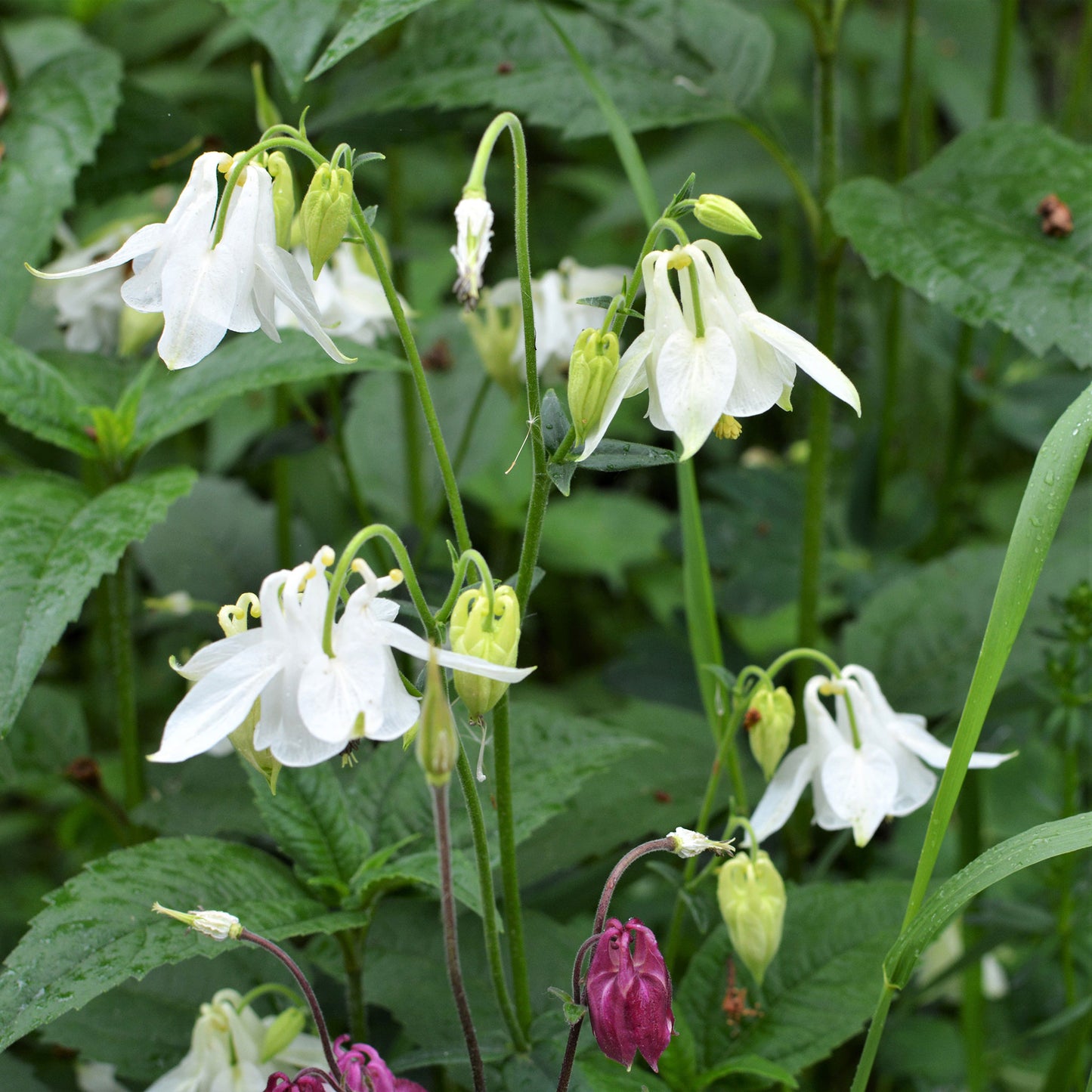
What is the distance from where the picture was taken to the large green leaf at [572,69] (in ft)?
4.83

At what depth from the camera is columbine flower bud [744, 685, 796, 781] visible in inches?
38.5

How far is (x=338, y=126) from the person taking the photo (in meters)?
1.65

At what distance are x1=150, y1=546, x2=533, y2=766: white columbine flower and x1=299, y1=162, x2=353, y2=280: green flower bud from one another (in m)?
0.22

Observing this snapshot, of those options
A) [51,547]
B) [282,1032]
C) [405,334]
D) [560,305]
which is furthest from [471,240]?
[560,305]

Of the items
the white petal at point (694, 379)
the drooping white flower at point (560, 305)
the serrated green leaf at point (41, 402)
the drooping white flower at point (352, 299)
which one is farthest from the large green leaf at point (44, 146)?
the white petal at point (694, 379)

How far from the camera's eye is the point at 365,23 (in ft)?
3.05

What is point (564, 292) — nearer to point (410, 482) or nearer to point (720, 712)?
point (410, 482)

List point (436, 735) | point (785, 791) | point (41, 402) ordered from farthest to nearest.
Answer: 1. point (41, 402)
2. point (785, 791)
3. point (436, 735)

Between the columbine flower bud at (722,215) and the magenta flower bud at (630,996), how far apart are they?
0.48 m

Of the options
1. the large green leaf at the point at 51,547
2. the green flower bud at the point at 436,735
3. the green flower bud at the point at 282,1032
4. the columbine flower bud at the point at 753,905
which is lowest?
the green flower bud at the point at 282,1032

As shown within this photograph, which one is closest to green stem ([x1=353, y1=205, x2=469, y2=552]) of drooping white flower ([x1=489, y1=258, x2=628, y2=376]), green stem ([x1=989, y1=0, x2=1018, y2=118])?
drooping white flower ([x1=489, y1=258, x2=628, y2=376])

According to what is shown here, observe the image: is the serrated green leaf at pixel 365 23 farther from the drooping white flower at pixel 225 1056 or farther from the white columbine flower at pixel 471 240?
the drooping white flower at pixel 225 1056

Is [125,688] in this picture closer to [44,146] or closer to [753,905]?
[44,146]

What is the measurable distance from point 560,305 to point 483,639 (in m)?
0.92
